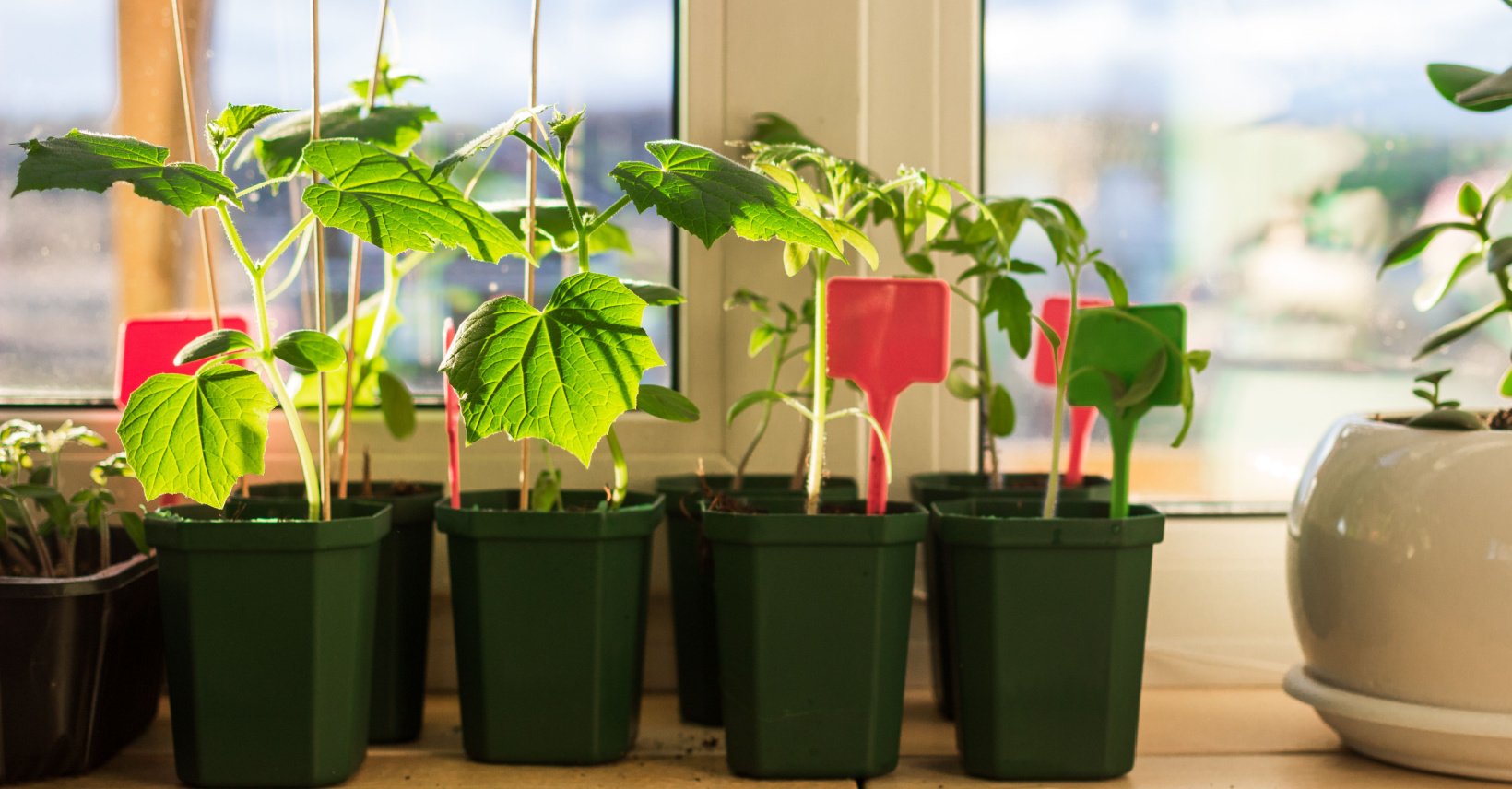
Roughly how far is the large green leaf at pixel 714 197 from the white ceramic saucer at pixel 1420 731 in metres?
0.50

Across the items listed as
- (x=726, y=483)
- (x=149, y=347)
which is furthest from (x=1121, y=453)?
(x=149, y=347)

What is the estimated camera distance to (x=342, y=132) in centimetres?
79

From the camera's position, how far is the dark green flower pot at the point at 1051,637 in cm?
72

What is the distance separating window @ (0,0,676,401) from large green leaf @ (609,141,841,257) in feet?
1.26

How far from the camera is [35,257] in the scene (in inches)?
41.0

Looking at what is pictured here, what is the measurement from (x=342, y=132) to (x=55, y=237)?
0.46 metres

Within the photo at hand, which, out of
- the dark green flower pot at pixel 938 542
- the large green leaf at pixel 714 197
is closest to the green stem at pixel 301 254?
the large green leaf at pixel 714 197

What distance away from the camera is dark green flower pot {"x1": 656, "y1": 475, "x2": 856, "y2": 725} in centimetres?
88

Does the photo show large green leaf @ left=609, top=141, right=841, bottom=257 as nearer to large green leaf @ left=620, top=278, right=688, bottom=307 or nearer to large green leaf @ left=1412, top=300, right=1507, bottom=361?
large green leaf @ left=620, top=278, right=688, bottom=307

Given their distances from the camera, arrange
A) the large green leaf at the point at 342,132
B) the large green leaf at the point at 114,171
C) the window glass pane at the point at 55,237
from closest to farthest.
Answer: the large green leaf at the point at 114,171, the large green leaf at the point at 342,132, the window glass pane at the point at 55,237

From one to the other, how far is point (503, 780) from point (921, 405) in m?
0.54

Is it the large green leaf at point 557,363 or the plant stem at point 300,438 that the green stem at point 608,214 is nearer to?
the large green leaf at point 557,363

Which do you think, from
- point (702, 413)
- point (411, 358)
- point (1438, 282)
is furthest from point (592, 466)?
point (1438, 282)

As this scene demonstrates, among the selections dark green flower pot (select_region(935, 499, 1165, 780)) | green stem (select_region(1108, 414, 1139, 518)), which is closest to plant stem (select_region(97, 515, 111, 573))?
dark green flower pot (select_region(935, 499, 1165, 780))
